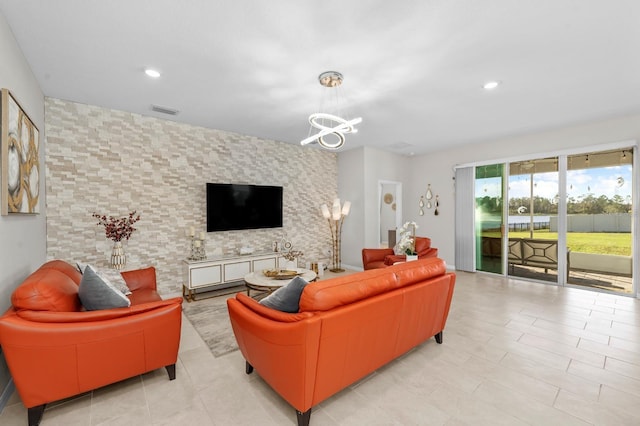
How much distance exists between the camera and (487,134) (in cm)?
527

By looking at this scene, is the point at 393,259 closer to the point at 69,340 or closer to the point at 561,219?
the point at 561,219

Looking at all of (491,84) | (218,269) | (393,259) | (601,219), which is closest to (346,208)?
(393,259)

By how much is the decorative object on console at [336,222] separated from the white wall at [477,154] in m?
2.03

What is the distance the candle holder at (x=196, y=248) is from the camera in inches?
174

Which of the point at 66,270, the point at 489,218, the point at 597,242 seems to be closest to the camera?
the point at 66,270

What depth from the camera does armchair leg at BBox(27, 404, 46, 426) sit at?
1.73 meters

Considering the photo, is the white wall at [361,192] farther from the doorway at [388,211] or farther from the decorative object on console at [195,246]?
the decorative object on console at [195,246]

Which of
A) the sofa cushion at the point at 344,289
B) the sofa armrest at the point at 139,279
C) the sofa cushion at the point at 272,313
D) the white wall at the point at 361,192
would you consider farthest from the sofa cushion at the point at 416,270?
the white wall at the point at 361,192

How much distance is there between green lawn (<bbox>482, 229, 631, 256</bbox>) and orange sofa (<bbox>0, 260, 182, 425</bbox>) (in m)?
6.31

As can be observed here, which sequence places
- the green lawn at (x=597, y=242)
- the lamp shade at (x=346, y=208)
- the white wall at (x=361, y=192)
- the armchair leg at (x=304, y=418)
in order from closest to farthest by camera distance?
the armchair leg at (x=304, y=418)
the green lawn at (x=597, y=242)
the white wall at (x=361, y=192)
the lamp shade at (x=346, y=208)

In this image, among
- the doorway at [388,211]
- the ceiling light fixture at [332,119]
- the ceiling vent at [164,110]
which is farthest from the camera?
the doorway at [388,211]

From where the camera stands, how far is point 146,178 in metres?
4.14

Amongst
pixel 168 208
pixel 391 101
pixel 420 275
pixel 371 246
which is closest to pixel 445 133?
pixel 391 101

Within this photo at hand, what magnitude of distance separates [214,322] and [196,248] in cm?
151
